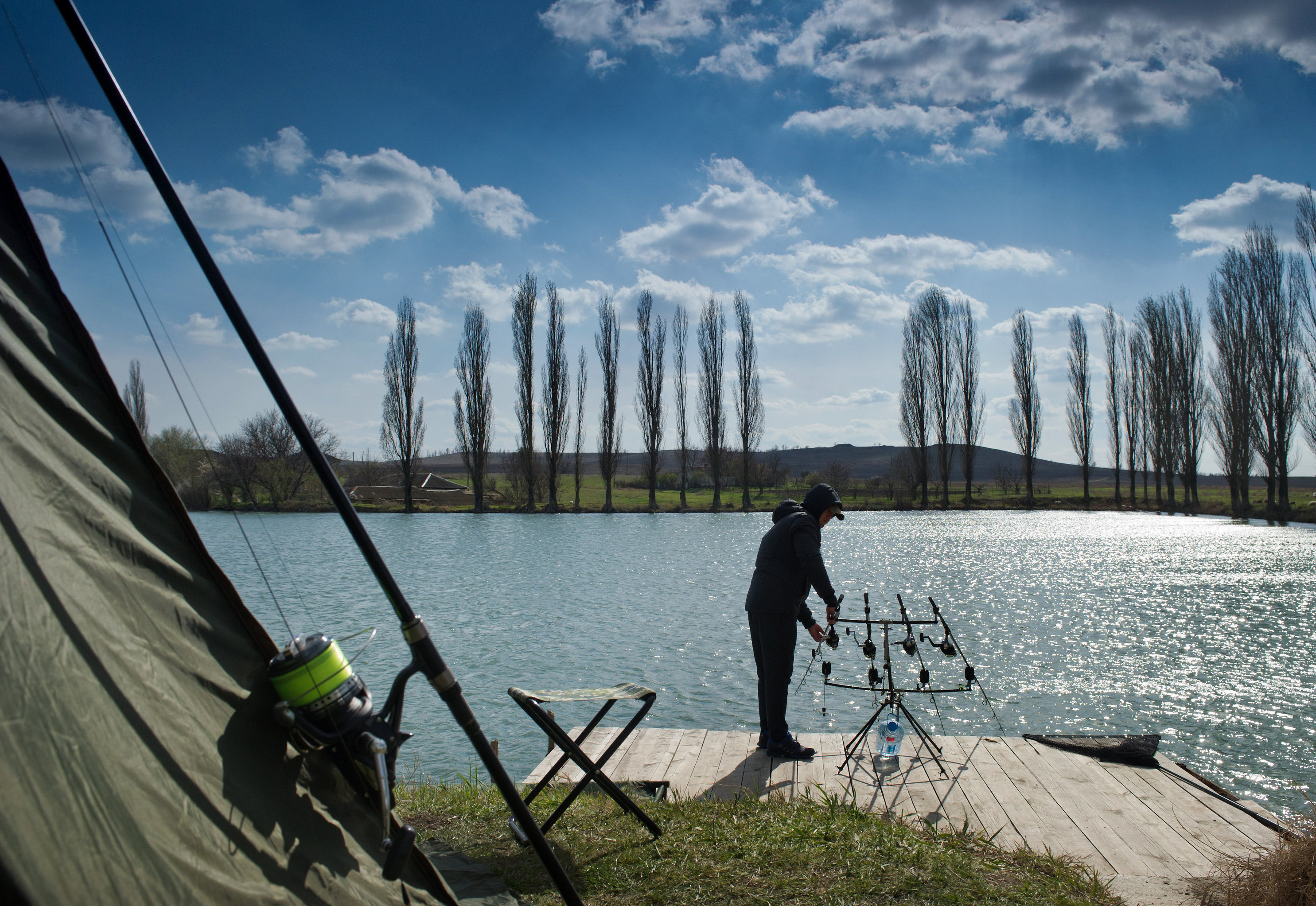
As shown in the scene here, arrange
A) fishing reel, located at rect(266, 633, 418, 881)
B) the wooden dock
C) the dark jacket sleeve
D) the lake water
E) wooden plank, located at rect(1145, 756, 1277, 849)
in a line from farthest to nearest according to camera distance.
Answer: the lake water < the dark jacket sleeve < wooden plank, located at rect(1145, 756, 1277, 849) < the wooden dock < fishing reel, located at rect(266, 633, 418, 881)

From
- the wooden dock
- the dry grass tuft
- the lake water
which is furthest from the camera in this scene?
the lake water

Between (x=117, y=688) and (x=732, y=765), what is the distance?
3609mm

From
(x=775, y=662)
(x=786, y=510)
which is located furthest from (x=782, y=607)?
(x=786, y=510)

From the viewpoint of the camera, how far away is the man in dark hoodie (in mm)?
4586

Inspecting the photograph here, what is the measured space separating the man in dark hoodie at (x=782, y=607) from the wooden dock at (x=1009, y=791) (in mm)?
221

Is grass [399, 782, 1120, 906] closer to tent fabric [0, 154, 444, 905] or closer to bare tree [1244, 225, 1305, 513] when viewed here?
tent fabric [0, 154, 444, 905]

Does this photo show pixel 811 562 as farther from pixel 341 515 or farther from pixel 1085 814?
pixel 341 515

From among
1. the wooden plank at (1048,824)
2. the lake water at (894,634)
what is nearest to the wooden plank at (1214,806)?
the wooden plank at (1048,824)

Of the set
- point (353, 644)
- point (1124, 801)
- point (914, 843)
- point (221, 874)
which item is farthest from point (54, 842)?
point (353, 644)

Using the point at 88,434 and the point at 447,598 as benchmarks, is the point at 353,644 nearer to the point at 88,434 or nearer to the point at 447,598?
the point at 447,598

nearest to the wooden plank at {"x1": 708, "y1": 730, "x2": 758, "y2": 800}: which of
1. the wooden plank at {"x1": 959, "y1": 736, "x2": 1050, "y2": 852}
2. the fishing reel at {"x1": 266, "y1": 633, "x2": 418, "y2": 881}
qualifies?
the wooden plank at {"x1": 959, "y1": 736, "x2": 1050, "y2": 852}

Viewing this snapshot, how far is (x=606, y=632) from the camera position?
10156mm

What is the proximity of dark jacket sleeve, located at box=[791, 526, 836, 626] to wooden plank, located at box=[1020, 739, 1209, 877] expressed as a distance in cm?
165

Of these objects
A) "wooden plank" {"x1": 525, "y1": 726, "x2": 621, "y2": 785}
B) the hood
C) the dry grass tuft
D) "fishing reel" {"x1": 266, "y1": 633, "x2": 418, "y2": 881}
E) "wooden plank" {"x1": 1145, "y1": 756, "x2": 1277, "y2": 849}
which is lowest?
"wooden plank" {"x1": 525, "y1": 726, "x2": 621, "y2": 785}
